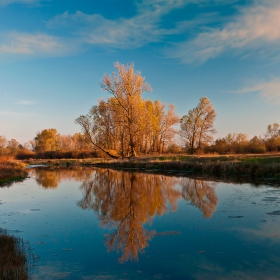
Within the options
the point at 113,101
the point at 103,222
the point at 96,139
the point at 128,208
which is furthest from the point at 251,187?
the point at 96,139

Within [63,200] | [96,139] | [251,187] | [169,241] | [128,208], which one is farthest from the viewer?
[96,139]

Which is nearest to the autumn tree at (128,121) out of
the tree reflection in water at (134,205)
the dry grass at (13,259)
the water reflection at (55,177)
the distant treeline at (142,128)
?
the distant treeline at (142,128)

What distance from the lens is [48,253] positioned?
6.12 metres

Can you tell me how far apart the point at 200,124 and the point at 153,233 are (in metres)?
36.4

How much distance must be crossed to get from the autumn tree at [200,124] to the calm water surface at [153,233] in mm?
28540

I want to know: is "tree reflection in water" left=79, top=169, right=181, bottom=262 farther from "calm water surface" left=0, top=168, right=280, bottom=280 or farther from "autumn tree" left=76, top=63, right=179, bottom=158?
"autumn tree" left=76, top=63, right=179, bottom=158

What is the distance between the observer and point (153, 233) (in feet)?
24.6

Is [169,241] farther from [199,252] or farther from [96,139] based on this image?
[96,139]

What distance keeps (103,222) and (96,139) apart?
35.3 m

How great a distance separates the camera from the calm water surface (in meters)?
5.17

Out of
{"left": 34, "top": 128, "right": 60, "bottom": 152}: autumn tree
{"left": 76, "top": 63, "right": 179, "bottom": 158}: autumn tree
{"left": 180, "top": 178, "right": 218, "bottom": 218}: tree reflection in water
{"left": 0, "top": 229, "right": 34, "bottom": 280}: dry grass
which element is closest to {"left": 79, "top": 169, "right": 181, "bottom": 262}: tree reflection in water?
{"left": 180, "top": 178, "right": 218, "bottom": 218}: tree reflection in water

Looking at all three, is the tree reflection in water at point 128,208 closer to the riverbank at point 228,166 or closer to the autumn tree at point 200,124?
the riverbank at point 228,166

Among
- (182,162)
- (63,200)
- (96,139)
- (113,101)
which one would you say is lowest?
(63,200)

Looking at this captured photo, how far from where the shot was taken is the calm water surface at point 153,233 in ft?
17.0
